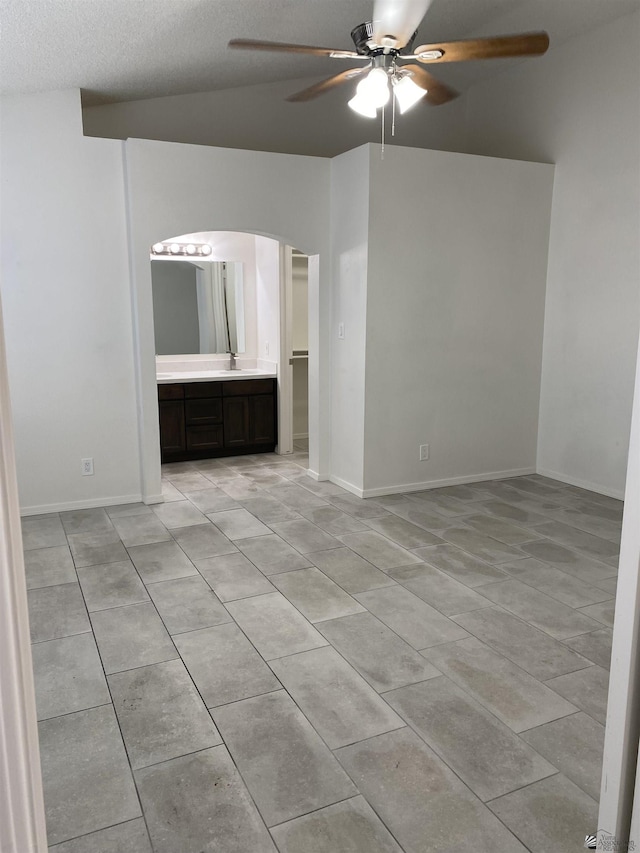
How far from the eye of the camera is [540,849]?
172 cm

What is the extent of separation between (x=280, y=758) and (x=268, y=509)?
8.55 feet

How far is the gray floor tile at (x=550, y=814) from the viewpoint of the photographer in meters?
1.75

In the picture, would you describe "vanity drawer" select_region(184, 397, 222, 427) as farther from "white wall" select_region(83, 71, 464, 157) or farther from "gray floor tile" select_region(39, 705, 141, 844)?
"gray floor tile" select_region(39, 705, 141, 844)

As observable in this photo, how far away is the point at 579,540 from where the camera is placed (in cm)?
404

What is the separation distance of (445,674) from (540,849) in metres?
0.86

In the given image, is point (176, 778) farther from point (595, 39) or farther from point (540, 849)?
point (595, 39)

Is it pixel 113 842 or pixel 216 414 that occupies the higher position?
pixel 216 414

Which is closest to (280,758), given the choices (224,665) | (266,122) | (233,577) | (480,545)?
(224,665)

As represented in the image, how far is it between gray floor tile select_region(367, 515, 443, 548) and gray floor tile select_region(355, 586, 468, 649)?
2.24 feet

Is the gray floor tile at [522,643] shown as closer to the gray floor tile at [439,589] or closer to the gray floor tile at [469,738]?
the gray floor tile at [439,589]

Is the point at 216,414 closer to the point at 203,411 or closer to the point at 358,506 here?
the point at 203,411

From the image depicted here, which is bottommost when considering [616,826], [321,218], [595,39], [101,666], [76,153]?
[101,666]

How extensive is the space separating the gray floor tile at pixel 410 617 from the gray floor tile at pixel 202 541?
3.34 ft

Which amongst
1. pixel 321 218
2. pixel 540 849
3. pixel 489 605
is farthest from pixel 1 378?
pixel 321 218
